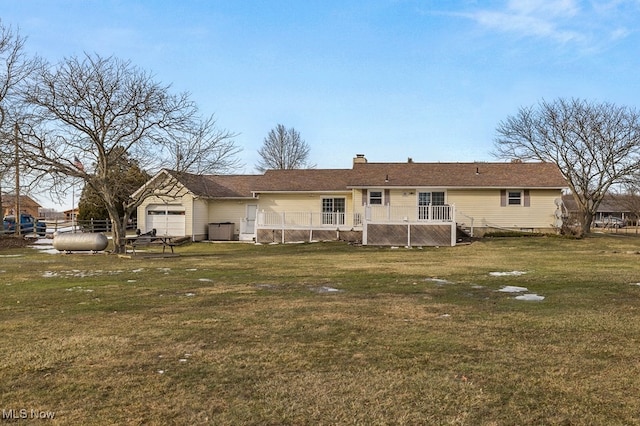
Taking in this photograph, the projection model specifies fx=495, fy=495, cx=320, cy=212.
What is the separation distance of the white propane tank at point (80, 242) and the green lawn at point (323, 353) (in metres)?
10.1

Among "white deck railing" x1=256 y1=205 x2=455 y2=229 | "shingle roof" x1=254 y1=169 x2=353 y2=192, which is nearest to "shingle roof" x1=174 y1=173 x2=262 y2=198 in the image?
"shingle roof" x1=254 y1=169 x2=353 y2=192

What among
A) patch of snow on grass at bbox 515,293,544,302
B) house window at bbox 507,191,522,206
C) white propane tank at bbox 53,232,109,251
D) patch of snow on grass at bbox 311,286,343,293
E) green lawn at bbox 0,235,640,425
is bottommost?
green lawn at bbox 0,235,640,425

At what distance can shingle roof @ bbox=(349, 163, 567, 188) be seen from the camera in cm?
2580

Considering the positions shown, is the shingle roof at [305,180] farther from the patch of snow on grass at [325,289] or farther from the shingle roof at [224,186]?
the patch of snow on grass at [325,289]

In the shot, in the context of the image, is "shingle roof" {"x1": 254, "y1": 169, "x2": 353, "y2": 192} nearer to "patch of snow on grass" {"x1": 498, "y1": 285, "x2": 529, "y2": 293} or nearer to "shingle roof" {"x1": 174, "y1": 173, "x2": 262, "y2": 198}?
"shingle roof" {"x1": 174, "y1": 173, "x2": 262, "y2": 198}

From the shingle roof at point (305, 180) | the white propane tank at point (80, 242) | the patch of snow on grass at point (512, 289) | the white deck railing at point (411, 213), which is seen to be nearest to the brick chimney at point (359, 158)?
the shingle roof at point (305, 180)

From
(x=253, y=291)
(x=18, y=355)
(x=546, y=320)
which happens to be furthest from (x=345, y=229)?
(x=18, y=355)

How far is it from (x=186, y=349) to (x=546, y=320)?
14.5 ft

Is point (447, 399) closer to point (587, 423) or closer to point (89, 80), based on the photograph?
point (587, 423)

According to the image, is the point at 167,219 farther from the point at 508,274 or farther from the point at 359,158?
the point at 508,274

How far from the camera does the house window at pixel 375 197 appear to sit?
2620 cm

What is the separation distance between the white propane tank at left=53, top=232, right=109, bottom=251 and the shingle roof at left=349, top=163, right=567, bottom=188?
12.4 m

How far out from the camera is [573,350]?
495 cm

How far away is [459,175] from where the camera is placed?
26906 millimetres
